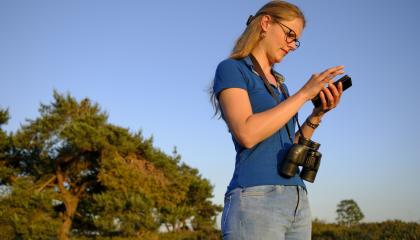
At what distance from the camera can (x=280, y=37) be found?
2129 mm

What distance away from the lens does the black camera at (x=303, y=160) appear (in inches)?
72.2

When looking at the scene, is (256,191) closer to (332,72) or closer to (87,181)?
(332,72)

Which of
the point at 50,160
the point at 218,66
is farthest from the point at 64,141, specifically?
the point at 218,66

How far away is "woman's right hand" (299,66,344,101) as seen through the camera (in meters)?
1.87

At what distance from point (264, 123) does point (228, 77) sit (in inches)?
11.0

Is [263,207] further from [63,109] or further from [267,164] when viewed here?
[63,109]

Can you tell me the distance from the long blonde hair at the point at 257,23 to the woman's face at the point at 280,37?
28mm

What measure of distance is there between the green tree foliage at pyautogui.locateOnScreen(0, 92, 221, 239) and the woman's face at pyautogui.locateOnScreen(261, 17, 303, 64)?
51.4ft

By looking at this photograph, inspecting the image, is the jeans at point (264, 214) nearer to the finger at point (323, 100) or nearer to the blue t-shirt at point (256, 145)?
the blue t-shirt at point (256, 145)

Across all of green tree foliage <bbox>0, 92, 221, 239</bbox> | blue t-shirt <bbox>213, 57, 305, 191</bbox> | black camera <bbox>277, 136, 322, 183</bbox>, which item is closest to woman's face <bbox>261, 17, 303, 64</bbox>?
blue t-shirt <bbox>213, 57, 305, 191</bbox>

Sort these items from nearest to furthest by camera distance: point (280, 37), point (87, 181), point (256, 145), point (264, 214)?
1. point (264, 214)
2. point (256, 145)
3. point (280, 37)
4. point (87, 181)

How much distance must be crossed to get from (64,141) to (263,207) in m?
19.2

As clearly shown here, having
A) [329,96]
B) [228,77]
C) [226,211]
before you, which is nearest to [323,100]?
[329,96]

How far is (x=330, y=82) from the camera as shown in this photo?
6.39 feet
